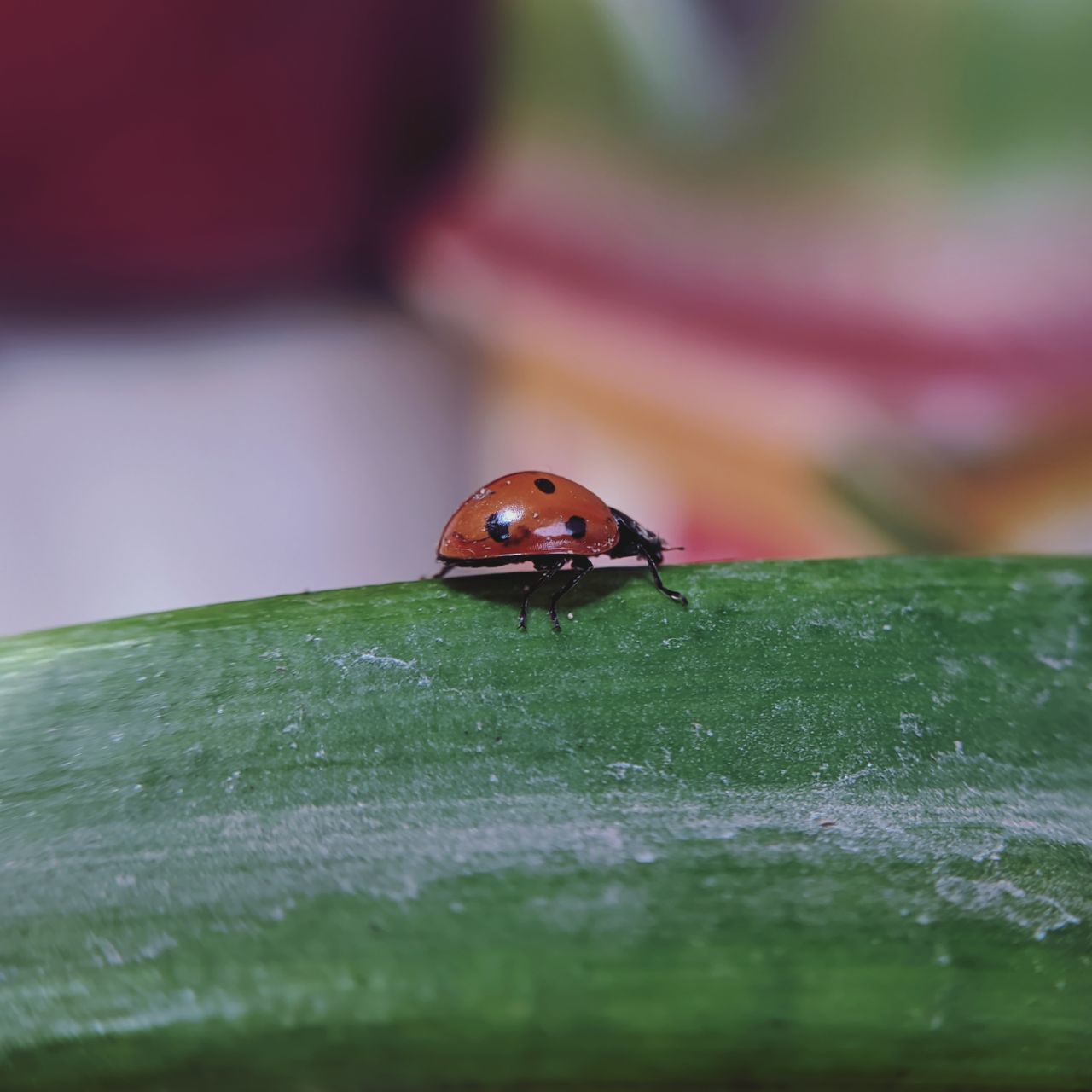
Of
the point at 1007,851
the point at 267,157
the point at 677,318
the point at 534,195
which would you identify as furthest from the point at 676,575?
the point at 267,157

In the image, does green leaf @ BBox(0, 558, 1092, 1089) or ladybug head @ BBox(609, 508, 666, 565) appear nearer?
green leaf @ BBox(0, 558, 1092, 1089)

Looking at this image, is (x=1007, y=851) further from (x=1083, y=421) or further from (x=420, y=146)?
(x=420, y=146)

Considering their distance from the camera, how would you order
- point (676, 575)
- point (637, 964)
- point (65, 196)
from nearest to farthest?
1. point (637, 964)
2. point (676, 575)
3. point (65, 196)

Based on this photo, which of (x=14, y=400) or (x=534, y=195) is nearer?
(x=14, y=400)

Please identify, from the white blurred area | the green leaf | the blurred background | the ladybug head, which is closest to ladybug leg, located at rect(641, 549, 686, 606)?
the green leaf

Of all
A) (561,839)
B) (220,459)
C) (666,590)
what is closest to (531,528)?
(666,590)

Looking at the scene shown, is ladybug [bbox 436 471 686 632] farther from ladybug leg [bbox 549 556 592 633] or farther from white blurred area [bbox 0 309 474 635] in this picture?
white blurred area [bbox 0 309 474 635]

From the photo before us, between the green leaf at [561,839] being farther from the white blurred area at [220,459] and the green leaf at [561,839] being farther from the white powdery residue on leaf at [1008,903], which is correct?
the white blurred area at [220,459]

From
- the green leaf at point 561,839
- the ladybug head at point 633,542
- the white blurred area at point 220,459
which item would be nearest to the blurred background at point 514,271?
the white blurred area at point 220,459
